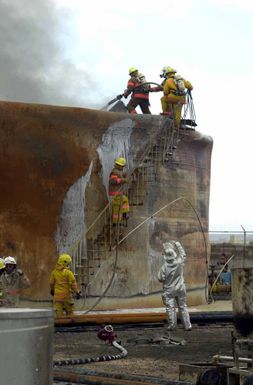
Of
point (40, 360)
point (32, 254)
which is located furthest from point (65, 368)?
point (32, 254)

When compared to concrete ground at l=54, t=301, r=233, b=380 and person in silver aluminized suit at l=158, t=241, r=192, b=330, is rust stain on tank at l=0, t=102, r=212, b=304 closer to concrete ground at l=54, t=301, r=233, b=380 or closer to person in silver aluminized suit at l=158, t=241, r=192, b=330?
concrete ground at l=54, t=301, r=233, b=380

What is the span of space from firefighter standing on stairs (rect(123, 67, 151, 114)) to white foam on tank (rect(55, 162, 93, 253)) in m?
3.26

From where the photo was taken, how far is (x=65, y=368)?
9.75 m

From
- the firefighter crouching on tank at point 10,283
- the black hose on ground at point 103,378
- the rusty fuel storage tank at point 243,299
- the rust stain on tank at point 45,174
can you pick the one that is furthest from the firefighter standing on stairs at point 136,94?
the rusty fuel storage tank at point 243,299

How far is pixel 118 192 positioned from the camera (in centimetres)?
1756

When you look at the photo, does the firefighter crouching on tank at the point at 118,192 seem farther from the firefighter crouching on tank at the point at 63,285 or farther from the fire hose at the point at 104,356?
the fire hose at the point at 104,356

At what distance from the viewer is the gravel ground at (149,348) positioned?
34.0ft

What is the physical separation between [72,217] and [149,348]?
5.43 m

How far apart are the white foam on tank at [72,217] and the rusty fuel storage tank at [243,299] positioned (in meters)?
9.86

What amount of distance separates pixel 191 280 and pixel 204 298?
0.78 metres

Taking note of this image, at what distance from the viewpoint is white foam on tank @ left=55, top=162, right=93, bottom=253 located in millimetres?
17250

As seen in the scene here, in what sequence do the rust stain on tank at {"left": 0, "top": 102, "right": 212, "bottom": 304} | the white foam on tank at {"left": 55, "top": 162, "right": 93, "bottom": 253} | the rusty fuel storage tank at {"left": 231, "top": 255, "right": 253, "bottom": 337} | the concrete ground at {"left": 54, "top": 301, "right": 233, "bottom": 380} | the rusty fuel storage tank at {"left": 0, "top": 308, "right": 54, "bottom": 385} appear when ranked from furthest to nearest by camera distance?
the white foam on tank at {"left": 55, "top": 162, "right": 93, "bottom": 253} → the rust stain on tank at {"left": 0, "top": 102, "right": 212, "bottom": 304} → the concrete ground at {"left": 54, "top": 301, "right": 233, "bottom": 380} → the rusty fuel storage tank at {"left": 231, "top": 255, "right": 253, "bottom": 337} → the rusty fuel storage tank at {"left": 0, "top": 308, "right": 54, "bottom": 385}

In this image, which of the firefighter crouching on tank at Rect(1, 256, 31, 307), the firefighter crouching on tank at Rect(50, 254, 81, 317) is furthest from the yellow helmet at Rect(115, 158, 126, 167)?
the firefighter crouching on tank at Rect(1, 256, 31, 307)

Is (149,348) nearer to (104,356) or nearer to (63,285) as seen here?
(104,356)
